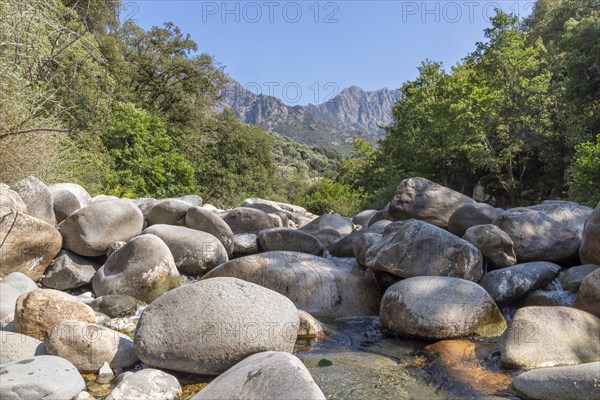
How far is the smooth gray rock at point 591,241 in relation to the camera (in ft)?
19.4

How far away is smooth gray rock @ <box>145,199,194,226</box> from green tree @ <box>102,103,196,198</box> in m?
7.31

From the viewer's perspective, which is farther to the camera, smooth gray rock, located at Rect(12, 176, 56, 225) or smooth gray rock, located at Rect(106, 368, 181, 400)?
smooth gray rock, located at Rect(12, 176, 56, 225)

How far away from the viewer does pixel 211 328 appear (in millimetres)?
4125

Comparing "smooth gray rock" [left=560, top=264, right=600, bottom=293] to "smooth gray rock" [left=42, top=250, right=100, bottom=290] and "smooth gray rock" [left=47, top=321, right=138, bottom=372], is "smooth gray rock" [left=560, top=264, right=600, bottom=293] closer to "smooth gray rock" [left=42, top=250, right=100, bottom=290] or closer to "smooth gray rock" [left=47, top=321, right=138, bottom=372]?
"smooth gray rock" [left=47, top=321, right=138, bottom=372]

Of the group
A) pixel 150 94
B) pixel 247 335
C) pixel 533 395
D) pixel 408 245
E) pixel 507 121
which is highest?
pixel 150 94

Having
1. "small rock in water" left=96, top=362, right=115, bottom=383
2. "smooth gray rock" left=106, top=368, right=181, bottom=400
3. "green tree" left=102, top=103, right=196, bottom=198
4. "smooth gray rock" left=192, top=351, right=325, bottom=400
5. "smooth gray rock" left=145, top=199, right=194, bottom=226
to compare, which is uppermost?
"green tree" left=102, top=103, right=196, bottom=198

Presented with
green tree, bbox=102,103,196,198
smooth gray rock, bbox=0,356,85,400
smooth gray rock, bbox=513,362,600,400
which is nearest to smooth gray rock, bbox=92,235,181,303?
smooth gray rock, bbox=0,356,85,400

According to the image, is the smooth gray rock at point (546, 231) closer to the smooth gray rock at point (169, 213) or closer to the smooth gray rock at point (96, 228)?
the smooth gray rock at point (169, 213)

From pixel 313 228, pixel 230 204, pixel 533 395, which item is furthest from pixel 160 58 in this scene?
pixel 533 395

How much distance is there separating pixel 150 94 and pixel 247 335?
20994 mm

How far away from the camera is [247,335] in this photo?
13.5 ft

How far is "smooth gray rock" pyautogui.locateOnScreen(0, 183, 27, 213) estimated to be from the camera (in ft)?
21.0

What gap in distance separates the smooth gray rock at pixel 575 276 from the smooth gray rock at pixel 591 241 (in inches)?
5.5

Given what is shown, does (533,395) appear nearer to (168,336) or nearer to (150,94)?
(168,336)
